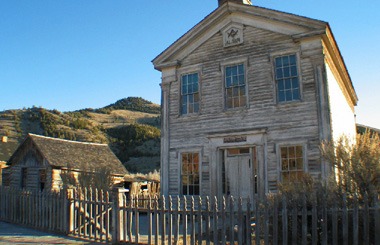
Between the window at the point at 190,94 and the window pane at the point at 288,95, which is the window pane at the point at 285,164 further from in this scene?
the window at the point at 190,94

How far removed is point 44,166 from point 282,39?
54.0 ft

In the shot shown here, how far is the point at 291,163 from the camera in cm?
1284

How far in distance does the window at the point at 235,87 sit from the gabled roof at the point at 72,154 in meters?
9.51

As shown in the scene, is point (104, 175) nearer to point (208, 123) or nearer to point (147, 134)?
point (208, 123)

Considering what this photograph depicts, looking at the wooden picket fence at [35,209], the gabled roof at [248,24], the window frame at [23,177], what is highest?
the gabled roof at [248,24]

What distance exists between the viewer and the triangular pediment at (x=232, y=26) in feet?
43.8

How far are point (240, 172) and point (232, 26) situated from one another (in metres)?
A: 5.88

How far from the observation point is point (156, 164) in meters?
49.6

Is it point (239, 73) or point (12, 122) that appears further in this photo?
point (12, 122)

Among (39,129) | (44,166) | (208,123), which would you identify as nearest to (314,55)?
(208,123)

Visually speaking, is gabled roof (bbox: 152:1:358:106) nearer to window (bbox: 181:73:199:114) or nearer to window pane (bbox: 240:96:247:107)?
window (bbox: 181:73:199:114)

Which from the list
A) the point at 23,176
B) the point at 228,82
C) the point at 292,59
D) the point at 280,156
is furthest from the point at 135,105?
the point at 280,156

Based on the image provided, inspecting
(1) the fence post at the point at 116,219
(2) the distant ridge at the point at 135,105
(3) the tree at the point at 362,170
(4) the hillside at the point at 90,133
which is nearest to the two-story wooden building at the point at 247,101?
(3) the tree at the point at 362,170

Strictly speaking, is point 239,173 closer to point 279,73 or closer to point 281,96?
point 281,96
